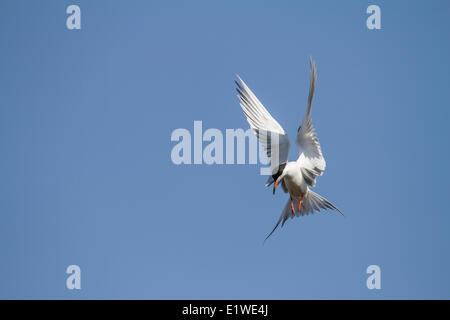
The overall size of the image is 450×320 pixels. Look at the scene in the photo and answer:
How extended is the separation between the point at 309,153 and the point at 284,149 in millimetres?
393

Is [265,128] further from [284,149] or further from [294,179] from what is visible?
[294,179]

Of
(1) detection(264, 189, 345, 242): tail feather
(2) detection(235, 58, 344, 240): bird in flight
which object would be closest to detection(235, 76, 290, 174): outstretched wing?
(2) detection(235, 58, 344, 240): bird in flight

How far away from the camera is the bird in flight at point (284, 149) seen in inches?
442

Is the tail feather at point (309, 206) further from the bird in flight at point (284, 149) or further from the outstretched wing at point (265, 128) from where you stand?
the outstretched wing at point (265, 128)

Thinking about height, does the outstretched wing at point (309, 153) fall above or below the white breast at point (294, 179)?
above

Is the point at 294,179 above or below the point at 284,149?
below

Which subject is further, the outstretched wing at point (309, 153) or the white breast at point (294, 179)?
the white breast at point (294, 179)

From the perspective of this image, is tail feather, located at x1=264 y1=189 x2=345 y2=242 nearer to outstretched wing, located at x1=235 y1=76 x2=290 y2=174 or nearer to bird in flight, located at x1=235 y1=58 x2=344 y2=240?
bird in flight, located at x1=235 y1=58 x2=344 y2=240

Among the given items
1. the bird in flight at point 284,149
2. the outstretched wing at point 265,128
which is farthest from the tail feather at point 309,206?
the outstretched wing at point 265,128

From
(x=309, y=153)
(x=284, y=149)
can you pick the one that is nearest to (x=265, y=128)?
(x=284, y=149)

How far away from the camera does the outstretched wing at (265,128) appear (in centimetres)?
1139

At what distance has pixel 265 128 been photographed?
11.5 meters

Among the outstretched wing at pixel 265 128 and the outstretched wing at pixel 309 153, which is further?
the outstretched wing at pixel 265 128

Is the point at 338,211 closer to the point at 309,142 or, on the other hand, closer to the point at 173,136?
the point at 309,142
